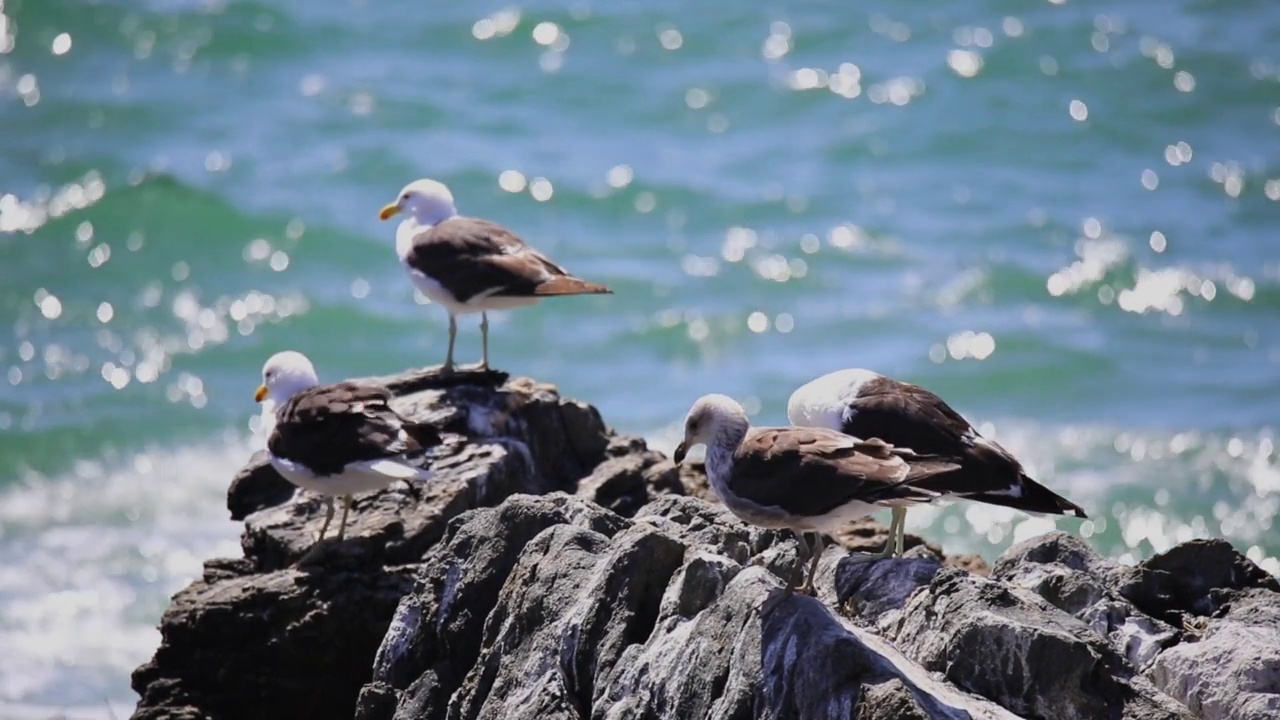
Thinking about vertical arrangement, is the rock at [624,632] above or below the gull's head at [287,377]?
below

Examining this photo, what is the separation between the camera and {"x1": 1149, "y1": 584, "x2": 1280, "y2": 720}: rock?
18.1 ft

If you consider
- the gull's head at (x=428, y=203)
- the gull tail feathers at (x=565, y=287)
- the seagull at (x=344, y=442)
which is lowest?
the seagull at (x=344, y=442)

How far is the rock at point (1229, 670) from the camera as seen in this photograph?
5.52m

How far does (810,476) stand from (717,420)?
514 mm

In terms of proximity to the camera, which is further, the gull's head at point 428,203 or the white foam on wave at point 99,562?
the white foam on wave at point 99,562

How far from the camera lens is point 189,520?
1344 cm

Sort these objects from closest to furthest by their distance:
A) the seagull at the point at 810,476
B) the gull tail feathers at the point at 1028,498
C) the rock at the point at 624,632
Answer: the rock at the point at 624,632 → the seagull at the point at 810,476 → the gull tail feathers at the point at 1028,498

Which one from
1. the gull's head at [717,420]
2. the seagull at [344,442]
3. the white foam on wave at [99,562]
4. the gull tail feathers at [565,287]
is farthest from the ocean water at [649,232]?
the gull's head at [717,420]

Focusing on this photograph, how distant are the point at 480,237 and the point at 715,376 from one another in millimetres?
7122

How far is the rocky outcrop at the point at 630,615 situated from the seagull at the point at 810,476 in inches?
8.4

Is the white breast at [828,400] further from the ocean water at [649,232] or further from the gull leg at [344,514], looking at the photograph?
the ocean water at [649,232]

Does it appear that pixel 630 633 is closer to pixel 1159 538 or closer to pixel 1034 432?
pixel 1159 538

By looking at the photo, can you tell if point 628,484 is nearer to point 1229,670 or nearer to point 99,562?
point 1229,670

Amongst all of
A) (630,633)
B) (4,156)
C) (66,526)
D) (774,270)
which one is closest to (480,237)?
(630,633)
